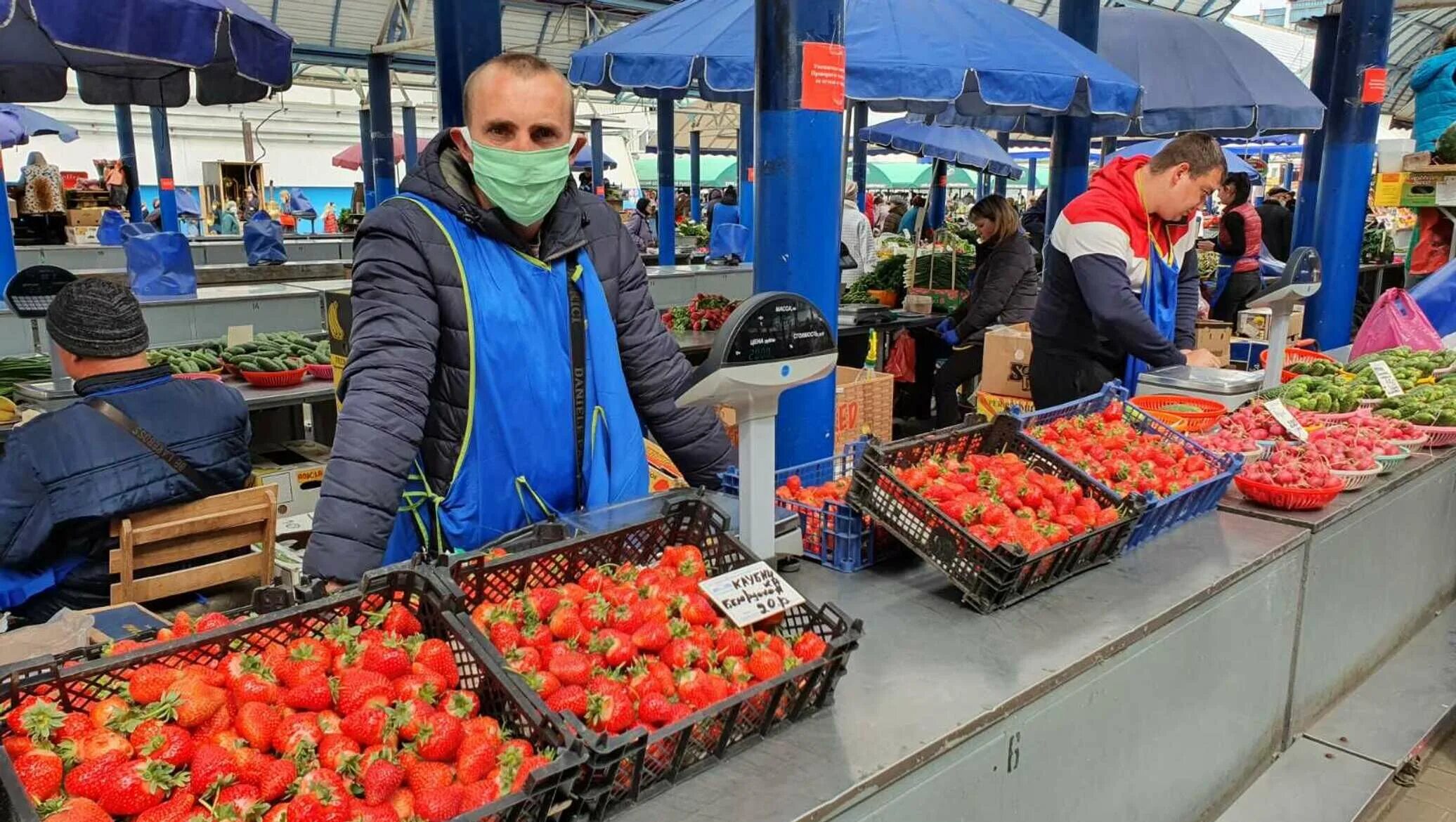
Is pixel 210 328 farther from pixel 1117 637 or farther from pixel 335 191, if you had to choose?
pixel 335 191

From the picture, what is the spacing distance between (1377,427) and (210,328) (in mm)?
7065

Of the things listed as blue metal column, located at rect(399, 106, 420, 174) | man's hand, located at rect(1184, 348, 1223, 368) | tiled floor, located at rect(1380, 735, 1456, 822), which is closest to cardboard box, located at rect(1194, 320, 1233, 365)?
man's hand, located at rect(1184, 348, 1223, 368)

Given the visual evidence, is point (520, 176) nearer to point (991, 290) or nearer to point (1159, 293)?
point (1159, 293)

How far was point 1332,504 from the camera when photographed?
115 inches

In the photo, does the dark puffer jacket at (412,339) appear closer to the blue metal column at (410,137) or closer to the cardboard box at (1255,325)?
the cardboard box at (1255,325)

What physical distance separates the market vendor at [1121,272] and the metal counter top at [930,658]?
114cm

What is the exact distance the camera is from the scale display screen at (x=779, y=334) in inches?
67.1

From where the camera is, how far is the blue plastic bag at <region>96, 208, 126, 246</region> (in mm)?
14680

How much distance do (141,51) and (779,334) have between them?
2934 millimetres

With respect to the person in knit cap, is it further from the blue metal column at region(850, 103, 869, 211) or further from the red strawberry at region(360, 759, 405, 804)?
the blue metal column at region(850, 103, 869, 211)

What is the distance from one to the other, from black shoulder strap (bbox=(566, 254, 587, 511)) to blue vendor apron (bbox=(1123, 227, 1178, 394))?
7.94ft

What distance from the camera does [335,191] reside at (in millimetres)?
36469

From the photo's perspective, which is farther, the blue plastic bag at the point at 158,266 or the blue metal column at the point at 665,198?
the blue metal column at the point at 665,198

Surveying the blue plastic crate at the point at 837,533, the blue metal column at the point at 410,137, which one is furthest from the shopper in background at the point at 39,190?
the blue plastic crate at the point at 837,533
